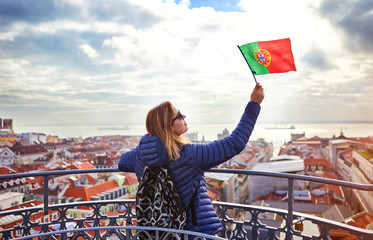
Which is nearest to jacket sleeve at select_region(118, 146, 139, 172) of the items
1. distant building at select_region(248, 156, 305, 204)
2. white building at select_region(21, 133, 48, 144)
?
distant building at select_region(248, 156, 305, 204)

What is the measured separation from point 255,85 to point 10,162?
31.8 meters

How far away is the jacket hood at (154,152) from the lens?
142 centimetres

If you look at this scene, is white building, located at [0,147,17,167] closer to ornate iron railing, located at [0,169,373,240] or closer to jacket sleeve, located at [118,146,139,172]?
ornate iron railing, located at [0,169,373,240]

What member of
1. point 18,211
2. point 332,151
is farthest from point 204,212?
point 332,151

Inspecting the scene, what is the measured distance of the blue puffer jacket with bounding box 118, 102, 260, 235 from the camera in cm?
143

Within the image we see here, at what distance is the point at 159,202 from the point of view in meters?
1.41

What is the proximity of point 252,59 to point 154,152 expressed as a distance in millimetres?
905

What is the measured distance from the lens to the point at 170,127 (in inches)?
59.2

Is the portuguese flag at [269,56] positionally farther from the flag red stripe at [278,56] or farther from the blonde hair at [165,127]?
the blonde hair at [165,127]

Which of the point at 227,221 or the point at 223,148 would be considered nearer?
the point at 223,148

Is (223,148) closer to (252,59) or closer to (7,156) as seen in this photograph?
(252,59)

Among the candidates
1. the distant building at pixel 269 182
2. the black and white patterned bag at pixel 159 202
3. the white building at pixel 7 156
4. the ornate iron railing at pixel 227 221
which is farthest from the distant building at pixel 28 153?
the black and white patterned bag at pixel 159 202

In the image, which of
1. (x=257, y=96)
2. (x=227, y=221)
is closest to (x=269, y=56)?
(x=257, y=96)

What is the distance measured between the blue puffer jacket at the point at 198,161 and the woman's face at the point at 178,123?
114mm
